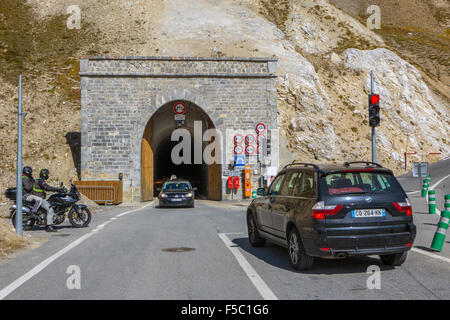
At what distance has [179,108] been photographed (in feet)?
101

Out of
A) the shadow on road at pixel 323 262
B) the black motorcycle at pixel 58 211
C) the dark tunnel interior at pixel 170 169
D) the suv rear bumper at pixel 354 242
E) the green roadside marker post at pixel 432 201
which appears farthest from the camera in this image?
the dark tunnel interior at pixel 170 169

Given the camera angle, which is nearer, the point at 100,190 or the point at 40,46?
the point at 100,190

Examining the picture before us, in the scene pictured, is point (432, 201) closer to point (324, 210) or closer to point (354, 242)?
point (354, 242)

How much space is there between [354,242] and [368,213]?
512 millimetres

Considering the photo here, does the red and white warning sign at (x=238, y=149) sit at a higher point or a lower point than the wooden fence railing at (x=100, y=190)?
higher

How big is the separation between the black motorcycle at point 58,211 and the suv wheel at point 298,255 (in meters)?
8.50

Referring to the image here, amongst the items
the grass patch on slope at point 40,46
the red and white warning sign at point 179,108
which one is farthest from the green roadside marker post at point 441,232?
the grass patch on slope at point 40,46

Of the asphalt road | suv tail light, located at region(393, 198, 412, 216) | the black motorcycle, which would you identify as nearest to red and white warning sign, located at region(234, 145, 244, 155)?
the black motorcycle

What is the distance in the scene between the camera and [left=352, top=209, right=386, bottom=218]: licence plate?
273 inches

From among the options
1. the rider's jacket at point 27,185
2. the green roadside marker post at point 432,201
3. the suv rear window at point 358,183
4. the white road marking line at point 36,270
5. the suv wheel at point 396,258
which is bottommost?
the white road marking line at point 36,270

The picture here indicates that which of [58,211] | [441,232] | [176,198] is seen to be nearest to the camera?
[441,232]

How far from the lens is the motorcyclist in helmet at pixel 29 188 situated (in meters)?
12.7

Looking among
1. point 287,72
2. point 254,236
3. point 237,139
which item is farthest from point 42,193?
point 287,72

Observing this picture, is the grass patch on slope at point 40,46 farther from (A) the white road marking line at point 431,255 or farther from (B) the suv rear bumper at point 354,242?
(B) the suv rear bumper at point 354,242
